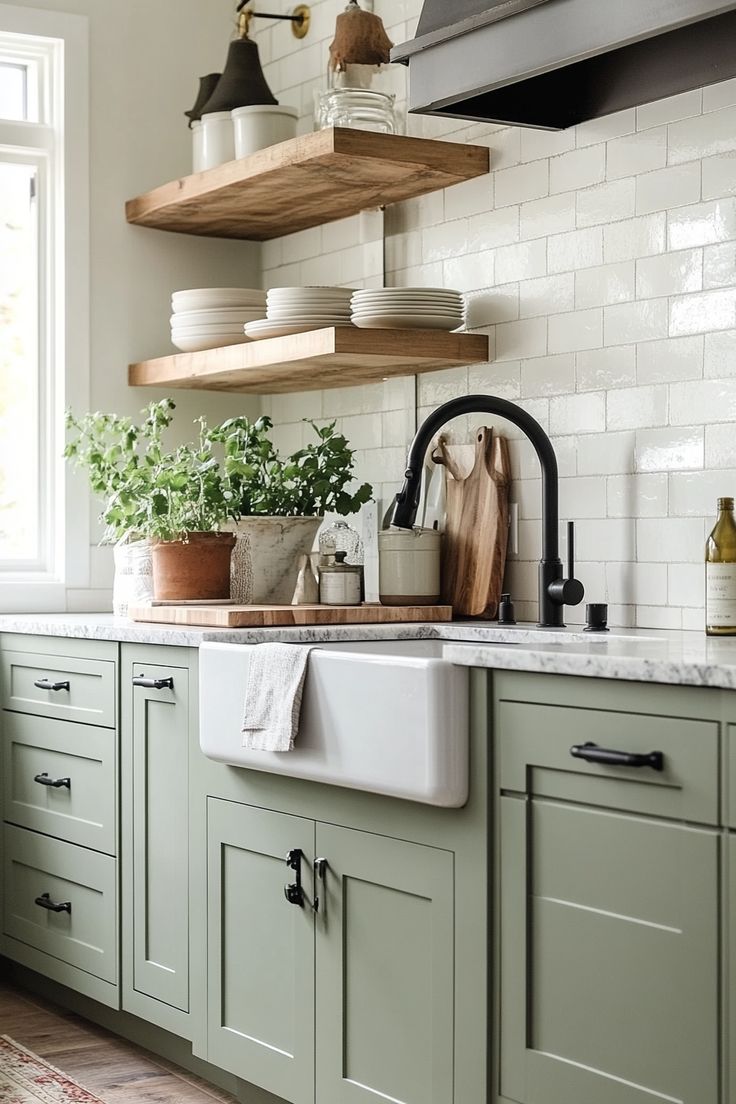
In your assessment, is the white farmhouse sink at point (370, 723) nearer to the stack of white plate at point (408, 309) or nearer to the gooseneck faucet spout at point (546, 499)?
the gooseneck faucet spout at point (546, 499)

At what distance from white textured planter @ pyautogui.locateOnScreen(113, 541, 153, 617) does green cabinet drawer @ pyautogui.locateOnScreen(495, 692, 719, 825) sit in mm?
1591

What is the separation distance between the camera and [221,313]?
12.8 feet

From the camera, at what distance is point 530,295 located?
11.0 ft

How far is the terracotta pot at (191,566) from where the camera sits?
3.44 m

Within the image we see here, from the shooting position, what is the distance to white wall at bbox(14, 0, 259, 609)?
421 cm

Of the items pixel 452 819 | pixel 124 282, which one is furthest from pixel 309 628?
pixel 124 282

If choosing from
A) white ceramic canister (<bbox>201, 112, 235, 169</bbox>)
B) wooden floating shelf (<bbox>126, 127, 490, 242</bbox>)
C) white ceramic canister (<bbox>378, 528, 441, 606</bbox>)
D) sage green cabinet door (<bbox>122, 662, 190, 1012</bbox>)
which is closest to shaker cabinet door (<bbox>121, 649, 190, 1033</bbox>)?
sage green cabinet door (<bbox>122, 662, 190, 1012</bbox>)

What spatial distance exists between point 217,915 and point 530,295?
151 cm

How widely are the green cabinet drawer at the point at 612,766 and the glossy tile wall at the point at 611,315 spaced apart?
0.87 m

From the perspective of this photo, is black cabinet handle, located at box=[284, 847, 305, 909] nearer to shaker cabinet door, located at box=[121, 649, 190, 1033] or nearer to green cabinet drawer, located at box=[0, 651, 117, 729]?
shaker cabinet door, located at box=[121, 649, 190, 1033]

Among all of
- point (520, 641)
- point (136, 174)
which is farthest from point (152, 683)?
point (136, 174)

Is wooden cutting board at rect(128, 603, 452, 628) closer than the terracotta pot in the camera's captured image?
Yes

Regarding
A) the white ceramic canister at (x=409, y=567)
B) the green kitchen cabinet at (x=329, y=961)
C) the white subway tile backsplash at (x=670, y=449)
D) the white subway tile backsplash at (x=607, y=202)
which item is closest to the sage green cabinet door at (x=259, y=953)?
the green kitchen cabinet at (x=329, y=961)

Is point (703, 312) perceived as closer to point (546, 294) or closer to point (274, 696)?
point (546, 294)
